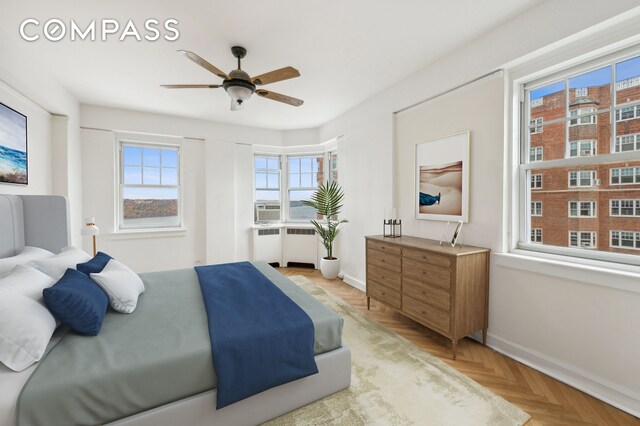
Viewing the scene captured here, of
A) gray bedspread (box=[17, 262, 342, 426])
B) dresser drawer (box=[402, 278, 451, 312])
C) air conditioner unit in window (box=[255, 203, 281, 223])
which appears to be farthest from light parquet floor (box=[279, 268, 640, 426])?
air conditioner unit in window (box=[255, 203, 281, 223])

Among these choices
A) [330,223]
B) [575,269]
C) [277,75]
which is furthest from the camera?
[330,223]

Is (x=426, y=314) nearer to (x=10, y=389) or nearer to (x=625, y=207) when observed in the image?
(x=625, y=207)

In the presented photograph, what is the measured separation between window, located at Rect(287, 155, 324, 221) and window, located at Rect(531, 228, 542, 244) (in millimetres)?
3814

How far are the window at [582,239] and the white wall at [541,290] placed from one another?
0.32 metres

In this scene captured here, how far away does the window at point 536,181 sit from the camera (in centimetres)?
233

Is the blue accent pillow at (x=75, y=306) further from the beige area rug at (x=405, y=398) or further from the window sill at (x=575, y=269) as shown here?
the window sill at (x=575, y=269)

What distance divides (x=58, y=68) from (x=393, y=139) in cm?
397

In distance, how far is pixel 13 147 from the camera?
8.61 ft

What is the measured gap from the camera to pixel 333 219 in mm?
5098

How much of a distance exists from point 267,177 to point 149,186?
83.8 inches

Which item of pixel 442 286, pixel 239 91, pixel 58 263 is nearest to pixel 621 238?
pixel 442 286

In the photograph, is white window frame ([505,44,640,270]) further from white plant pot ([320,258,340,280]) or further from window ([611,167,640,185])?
white plant pot ([320,258,340,280])

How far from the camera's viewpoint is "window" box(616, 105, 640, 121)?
182 centimetres

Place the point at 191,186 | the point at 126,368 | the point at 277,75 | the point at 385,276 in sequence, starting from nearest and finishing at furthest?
the point at 126,368 → the point at 277,75 → the point at 385,276 → the point at 191,186
